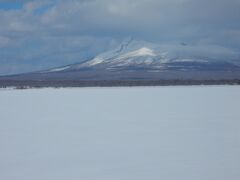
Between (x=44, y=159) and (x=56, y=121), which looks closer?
(x=44, y=159)

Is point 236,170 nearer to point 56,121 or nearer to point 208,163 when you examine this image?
point 208,163

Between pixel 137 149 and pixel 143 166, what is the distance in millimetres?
1460

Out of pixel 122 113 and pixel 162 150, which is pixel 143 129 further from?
pixel 122 113

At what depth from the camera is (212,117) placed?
1415 cm

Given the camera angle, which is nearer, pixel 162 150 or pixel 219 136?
pixel 162 150

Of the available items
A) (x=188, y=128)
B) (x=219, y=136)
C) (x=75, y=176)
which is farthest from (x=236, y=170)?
(x=188, y=128)

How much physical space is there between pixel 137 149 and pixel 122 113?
7.66 m

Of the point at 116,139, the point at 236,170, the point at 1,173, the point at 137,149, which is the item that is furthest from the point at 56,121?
the point at 236,170

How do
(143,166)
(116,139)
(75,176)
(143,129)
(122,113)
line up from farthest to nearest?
(122,113) < (143,129) < (116,139) < (143,166) < (75,176)

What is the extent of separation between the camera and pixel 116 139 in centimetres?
977

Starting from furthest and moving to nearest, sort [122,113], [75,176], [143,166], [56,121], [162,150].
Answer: [122,113]
[56,121]
[162,150]
[143,166]
[75,176]

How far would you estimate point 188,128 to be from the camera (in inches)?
453

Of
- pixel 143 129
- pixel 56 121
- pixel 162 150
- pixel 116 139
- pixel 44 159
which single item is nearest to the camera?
pixel 44 159

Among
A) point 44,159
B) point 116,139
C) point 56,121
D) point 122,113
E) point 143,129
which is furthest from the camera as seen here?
point 122,113
